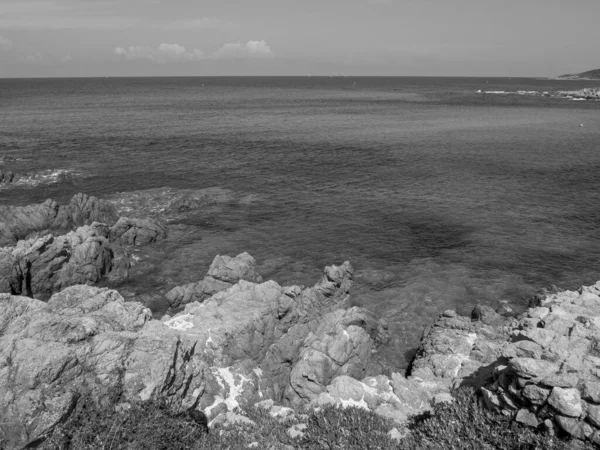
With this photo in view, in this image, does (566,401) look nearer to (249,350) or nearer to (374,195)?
(249,350)

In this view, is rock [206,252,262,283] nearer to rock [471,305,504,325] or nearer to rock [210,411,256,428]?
rock [210,411,256,428]

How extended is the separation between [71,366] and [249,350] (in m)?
11.5

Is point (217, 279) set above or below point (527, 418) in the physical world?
below

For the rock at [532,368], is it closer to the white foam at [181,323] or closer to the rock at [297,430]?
the rock at [297,430]

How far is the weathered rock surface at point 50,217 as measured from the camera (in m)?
41.2

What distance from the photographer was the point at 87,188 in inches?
2271

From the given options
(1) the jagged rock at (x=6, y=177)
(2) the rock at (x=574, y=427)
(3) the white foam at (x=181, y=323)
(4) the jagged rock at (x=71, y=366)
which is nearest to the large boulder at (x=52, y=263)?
(3) the white foam at (x=181, y=323)

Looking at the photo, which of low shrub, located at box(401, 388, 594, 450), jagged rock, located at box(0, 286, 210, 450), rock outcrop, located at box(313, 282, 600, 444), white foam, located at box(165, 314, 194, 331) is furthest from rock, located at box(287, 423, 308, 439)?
white foam, located at box(165, 314, 194, 331)

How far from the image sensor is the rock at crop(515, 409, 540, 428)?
562 inches

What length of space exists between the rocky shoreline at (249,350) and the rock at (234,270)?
93 millimetres

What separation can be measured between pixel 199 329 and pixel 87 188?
39.9 meters

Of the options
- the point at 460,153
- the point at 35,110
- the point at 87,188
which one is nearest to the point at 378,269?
the point at 87,188

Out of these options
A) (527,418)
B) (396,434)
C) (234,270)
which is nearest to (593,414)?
(527,418)

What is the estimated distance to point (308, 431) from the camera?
16359mm
